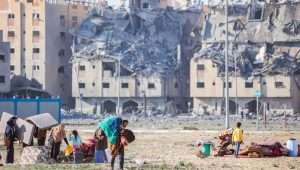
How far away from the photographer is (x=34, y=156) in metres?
26.2

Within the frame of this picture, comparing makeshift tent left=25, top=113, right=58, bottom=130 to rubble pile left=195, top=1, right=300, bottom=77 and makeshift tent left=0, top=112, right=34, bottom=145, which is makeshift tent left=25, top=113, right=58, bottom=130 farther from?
rubble pile left=195, top=1, right=300, bottom=77

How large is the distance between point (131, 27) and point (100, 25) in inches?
175

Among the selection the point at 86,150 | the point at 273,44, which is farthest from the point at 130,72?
the point at 86,150

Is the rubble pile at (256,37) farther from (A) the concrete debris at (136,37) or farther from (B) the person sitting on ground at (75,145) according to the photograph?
(B) the person sitting on ground at (75,145)

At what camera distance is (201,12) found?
118812mm

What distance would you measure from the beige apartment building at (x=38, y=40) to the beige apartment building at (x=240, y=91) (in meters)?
19.9

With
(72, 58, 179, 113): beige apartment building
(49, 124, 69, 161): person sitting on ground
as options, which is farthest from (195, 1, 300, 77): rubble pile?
(49, 124, 69, 161): person sitting on ground

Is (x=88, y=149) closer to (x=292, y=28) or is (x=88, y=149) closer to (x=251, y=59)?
(x=251, y=59)

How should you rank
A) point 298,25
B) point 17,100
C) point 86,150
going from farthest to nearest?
1. point 298,25
2. point 17,100
3. point 86,150

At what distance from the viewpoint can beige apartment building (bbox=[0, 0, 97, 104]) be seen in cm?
11025

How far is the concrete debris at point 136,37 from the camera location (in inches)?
4316

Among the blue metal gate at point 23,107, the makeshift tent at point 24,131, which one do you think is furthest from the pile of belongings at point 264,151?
the blue metal gate at point 23,107

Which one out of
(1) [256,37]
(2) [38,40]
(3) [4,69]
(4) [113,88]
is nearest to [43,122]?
(3) [4,69]

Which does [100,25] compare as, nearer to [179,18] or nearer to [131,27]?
[131,27]
